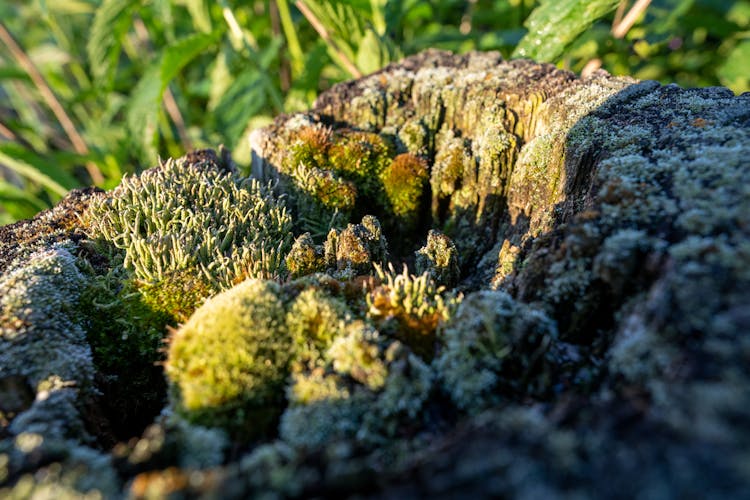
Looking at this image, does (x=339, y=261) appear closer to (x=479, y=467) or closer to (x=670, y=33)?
(x=479, y=467)

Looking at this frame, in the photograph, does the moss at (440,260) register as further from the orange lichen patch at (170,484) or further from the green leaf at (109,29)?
the green leaf at (109,29)

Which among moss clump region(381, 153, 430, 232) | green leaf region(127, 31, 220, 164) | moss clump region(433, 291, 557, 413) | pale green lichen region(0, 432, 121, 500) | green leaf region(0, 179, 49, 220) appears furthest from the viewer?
green leaf region(0, 179, 49, 220)

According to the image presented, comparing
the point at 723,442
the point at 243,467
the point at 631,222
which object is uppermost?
the point at 631,222

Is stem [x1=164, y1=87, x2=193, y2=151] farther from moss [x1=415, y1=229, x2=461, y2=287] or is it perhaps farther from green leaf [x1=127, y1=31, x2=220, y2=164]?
moss [x1=415, y1=229, x2=461, y2=287]

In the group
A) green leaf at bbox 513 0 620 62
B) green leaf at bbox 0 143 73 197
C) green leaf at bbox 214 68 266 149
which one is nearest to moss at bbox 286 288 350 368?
green leaf at bbox 513 0 620 62

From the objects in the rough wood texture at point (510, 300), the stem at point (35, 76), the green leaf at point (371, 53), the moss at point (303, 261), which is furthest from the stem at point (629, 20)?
the stem at point (35, 76)

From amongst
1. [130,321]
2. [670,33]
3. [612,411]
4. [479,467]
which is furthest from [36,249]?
[670,33]
